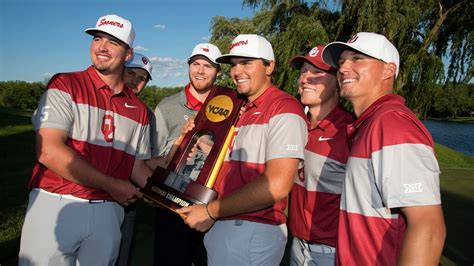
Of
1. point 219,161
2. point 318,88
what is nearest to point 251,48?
point 318,88

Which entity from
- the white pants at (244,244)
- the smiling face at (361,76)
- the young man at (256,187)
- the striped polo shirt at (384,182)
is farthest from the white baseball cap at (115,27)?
the striped polo shirt at (384,182)

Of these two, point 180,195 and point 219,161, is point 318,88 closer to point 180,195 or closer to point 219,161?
point 219,161

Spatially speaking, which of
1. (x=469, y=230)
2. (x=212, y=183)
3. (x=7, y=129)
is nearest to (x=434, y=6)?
(x=469, y=230)

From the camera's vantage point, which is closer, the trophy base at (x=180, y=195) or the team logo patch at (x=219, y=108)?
the trophy base at (x=180, y=195)

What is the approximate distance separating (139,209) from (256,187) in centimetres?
425

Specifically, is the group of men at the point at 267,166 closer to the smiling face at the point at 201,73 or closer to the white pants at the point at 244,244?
the white pants at the point at 244,244

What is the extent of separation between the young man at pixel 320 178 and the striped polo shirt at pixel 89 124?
4.06ft

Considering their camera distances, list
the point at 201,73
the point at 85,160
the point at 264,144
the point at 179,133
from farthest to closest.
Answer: the point at 201,73
the point at 179,133
the point at 85,160
the point at 264,144

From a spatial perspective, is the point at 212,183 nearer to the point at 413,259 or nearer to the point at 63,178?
the point at 63,178

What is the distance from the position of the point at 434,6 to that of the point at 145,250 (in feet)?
38.6

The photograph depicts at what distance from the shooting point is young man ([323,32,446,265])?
157 cm

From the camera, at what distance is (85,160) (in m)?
2.52

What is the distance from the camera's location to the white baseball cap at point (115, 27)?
2.80 metres

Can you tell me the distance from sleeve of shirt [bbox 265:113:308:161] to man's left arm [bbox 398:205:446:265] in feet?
2.52
